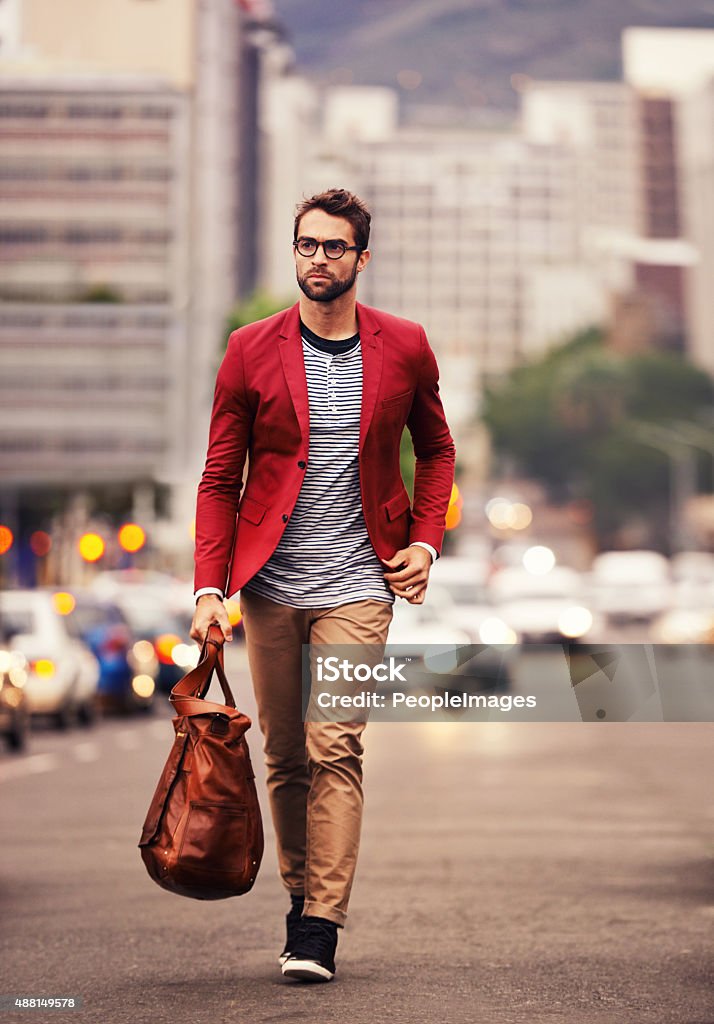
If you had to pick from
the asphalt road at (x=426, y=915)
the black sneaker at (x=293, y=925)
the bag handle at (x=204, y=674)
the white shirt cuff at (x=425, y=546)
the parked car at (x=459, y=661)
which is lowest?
the asphalt road at (x=426, y=915)

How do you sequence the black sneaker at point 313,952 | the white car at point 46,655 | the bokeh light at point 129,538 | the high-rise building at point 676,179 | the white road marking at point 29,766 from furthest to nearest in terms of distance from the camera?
the high-rise building at point 676,179
the bokeh light at point 129,538
the white car at point 46,655
the white road marking at point 29,766
the black sneaker at point 313,952

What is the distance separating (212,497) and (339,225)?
0.83m

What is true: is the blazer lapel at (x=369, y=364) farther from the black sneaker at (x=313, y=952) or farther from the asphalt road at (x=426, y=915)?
the asphalt road at (x=426, y=915)

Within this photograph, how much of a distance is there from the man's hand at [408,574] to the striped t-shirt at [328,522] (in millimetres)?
43

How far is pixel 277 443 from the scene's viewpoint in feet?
20.7

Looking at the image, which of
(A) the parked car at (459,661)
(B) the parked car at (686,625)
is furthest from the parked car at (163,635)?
(A) the parked car at (459,661)

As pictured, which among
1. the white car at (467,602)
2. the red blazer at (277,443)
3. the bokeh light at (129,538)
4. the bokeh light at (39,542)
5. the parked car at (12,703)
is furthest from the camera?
the bokeh light at (39,542)

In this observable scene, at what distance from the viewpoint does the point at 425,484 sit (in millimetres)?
6562

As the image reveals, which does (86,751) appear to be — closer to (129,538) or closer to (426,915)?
(426,915)

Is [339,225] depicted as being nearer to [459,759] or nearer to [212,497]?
[212,497]

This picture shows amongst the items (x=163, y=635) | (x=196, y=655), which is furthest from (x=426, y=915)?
(x=196, y=655)

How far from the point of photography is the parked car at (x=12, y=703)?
706 inches

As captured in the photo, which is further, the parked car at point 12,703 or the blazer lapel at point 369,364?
the parked car at point 12,703

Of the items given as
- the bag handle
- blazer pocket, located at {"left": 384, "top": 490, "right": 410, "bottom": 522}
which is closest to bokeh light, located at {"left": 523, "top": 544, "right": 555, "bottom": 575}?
blazer pocket, located at {"left": 384, "top": 490, "right": 410, "bottom": 522}
